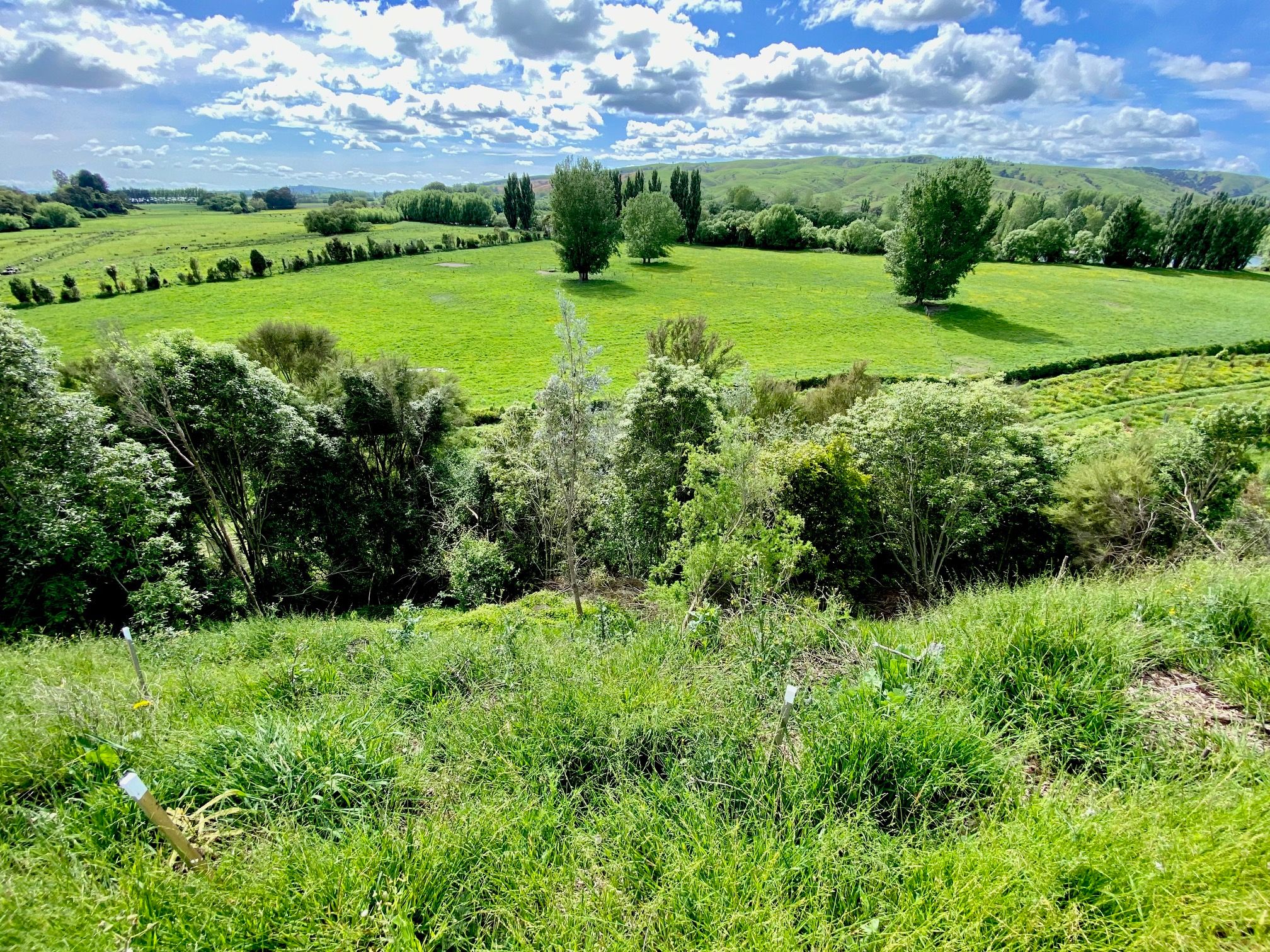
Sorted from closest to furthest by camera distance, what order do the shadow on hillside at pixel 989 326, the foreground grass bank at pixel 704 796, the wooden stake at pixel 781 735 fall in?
the foreground grass bank at pixel 704 796
the wooden stake at pixel 781 735
the shadow on hillside at pixel 989 326

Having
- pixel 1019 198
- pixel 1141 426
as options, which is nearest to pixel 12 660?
pixel 1141 426

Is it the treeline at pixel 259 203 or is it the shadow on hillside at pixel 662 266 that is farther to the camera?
the treeline at pixel 259 203

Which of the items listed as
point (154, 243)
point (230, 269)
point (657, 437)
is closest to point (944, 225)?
point (657, 437)

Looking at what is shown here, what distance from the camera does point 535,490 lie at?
1720cm

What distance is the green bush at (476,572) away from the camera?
16.5 metres

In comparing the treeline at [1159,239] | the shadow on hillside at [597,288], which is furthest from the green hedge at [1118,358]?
the treeline at [1159,239]

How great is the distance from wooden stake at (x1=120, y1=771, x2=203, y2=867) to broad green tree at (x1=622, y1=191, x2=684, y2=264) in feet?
261

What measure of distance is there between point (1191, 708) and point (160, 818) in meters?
6.65

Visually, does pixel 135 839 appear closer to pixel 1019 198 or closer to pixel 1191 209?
pixel 1191 209

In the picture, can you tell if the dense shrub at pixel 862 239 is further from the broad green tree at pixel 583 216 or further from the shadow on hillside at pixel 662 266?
the broad green tree at pixel 583 216

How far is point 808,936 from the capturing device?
2.50 m

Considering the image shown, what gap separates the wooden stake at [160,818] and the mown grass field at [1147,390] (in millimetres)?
33604

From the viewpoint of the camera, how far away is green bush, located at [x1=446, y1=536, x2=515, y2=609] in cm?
1652

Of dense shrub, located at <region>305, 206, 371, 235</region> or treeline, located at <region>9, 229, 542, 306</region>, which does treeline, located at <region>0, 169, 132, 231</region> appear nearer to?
dense shrub, located at <region>305, 206, 371, 235</region>
